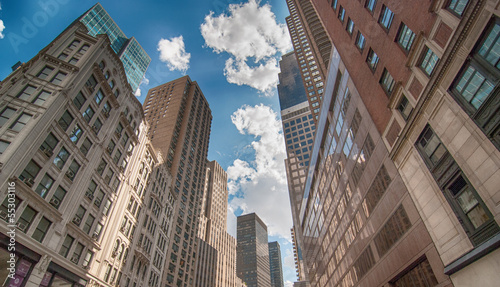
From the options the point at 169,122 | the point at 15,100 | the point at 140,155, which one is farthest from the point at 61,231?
the point at 169,122

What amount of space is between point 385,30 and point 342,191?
20.8 meters

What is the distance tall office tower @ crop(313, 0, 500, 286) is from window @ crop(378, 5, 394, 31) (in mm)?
77

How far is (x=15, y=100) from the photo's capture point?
82.9 feet

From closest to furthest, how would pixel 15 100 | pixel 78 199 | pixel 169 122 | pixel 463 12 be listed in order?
pixel 463 12
pixel 15 100
pixel 78 199
pixel 169 122

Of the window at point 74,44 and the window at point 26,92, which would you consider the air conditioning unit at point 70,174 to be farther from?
the window at point 74,44

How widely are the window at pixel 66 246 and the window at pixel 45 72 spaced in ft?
56.0

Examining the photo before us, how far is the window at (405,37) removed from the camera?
20.3m

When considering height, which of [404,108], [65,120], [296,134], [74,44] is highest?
[296,134]

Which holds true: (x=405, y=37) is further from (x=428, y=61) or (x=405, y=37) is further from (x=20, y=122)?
(x=20, y=122)

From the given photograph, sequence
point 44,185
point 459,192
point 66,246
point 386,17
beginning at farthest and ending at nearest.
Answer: point 66,246, point 44,185, point 386,17, point 459,192

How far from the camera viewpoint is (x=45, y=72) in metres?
29.4

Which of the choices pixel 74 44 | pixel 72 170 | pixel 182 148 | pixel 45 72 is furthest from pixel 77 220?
pixel 182 148

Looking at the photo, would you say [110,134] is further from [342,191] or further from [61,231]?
[342,191]

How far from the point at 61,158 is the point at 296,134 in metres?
116
